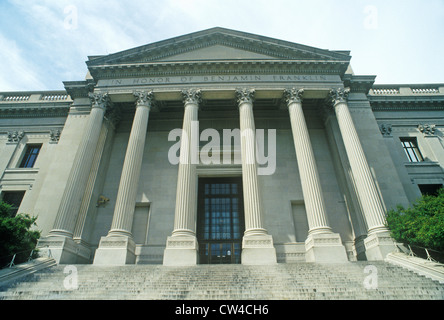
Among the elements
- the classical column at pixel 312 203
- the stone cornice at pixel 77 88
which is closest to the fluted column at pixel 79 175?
the stone cornice at pixel 77 88

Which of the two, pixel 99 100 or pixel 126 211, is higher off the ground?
pixel 99 100

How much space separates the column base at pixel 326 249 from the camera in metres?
15.5

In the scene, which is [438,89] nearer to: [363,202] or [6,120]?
[363,202]

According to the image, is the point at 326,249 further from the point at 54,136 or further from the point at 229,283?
the point at 54,136

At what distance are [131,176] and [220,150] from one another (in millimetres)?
8416

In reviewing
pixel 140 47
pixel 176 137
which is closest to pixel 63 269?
pixel 176 137

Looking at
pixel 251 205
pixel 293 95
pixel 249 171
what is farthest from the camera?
pixel 293 95

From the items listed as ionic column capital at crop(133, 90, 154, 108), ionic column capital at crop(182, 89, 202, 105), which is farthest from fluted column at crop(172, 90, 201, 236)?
ionic column capital at crop(133, 90, 154, 108)

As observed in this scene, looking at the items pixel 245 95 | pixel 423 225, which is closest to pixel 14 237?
pixel 245 95

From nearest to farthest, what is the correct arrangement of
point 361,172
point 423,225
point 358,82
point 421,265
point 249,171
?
point 421,265
point 423,225
point 249,171
point 361,172
point 358,82

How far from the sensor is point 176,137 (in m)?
25.6

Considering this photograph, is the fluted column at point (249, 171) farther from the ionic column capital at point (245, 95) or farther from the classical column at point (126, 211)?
the classical column at point (126, 211)

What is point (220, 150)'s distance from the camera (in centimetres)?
2422

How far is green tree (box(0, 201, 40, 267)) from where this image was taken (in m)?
12.9
